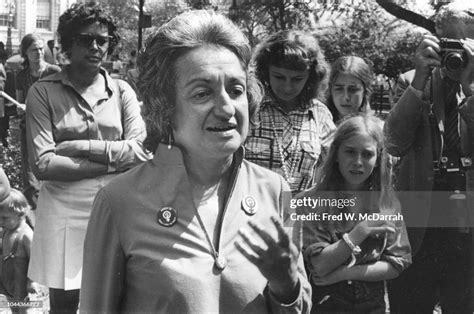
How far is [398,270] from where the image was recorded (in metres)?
A: 2.72

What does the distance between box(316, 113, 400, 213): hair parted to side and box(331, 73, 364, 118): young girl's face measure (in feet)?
1.09

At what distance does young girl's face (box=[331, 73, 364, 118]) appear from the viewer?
3.11 m

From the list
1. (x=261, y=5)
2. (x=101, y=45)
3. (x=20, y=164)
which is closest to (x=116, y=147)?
(x=101, y=45)

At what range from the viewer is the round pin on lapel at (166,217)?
155cm

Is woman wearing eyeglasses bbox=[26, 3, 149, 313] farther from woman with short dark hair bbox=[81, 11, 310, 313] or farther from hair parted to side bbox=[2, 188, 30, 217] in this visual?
woman with short dark hair bbox=[81, 11, 310, 313]

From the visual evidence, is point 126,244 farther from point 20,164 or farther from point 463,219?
point 20,164

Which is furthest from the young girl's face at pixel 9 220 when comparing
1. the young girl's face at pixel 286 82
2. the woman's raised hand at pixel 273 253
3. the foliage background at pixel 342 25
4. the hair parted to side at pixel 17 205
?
the woman's raised hand at pixel 273 253

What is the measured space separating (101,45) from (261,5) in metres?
0.65

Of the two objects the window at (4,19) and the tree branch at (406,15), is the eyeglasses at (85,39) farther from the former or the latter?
the tree branch at (406,15)

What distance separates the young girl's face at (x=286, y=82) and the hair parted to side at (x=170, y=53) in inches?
46.0

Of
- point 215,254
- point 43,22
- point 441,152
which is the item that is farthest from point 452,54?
point 43,22

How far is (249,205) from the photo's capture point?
5.27 ft

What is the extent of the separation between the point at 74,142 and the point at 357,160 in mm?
1015

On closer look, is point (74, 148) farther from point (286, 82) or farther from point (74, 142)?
point (286, 82)
